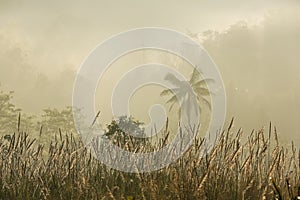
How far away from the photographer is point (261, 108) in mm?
67688

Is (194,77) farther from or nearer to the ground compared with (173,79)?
nearer to the ground

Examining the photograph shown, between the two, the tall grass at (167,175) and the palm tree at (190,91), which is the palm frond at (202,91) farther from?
the tall grass at (167,175)

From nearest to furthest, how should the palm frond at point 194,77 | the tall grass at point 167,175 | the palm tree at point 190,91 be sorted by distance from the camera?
the tall grass at point 167,175 < the palm frond at point 194,77 < the palm tree at point 190,91

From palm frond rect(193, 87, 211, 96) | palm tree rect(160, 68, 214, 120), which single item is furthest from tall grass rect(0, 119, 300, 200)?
palm frond rect(193, 87, 211, 96)

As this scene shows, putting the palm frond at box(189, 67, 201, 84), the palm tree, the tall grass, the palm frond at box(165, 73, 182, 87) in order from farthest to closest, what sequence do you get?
the palm frond at box(165, 73, 182, 87) → the palm tree → the palm frond at box(189, 67, 201, 84) → the tall grass

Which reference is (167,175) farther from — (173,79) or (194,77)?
(173,79)

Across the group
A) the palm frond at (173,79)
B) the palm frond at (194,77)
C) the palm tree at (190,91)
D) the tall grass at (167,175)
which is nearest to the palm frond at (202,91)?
the palm tree at (190,91)

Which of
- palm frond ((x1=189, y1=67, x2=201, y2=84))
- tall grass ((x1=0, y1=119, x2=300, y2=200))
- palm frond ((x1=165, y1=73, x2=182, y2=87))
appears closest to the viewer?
tall grass ((x1=0, y1=119, x2=300, y2=200))

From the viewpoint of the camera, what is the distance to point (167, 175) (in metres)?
3.91

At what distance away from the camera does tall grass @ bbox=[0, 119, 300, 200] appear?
3469 millimetres

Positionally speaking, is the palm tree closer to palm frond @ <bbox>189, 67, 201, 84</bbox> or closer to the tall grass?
palm frond @ <bbox>189, 67, 201, 84</bbox>

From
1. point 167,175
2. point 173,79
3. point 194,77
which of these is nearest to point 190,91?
point 194,77

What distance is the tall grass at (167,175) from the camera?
347 cm

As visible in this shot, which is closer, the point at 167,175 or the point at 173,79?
the point at 167,175
